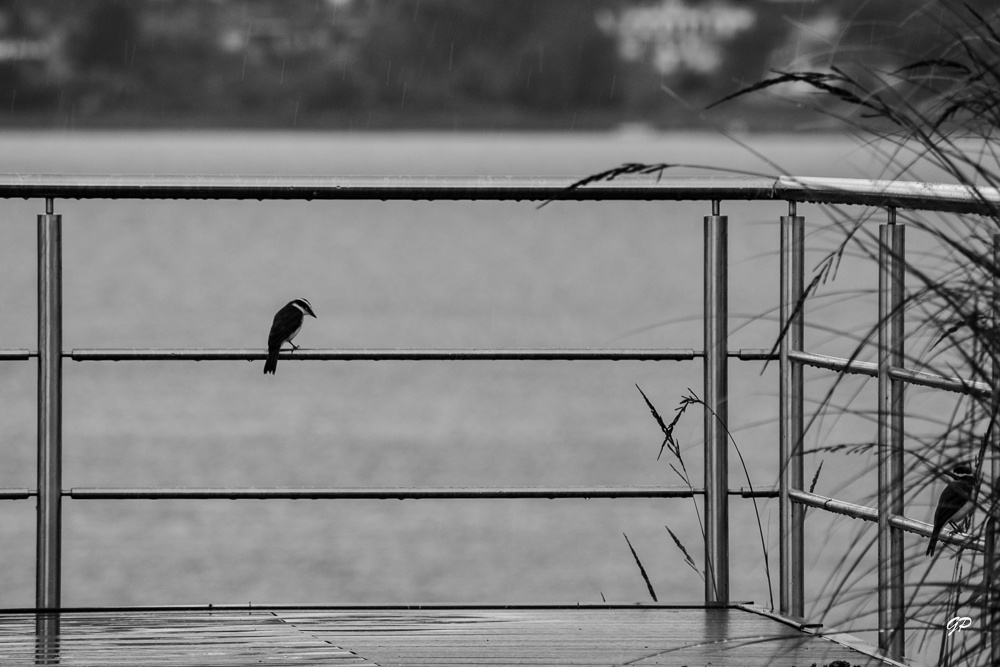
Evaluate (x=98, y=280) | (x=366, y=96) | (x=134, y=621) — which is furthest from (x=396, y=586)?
(x=366, y=96)

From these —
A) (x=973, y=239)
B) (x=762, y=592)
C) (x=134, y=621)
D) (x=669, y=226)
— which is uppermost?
(x=669, y=226)

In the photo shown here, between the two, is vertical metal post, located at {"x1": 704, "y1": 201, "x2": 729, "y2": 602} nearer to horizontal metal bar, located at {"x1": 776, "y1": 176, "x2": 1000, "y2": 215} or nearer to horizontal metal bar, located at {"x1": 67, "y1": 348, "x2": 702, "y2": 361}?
horizontal metal bar, located at {"x1": 67, "y1": 348, "x2": 702, "y2": 361}

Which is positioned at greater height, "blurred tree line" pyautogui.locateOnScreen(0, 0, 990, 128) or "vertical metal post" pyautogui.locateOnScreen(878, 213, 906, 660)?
"blurred tree line" pyautogui.locateOnScreen(0, 0, 990, 128)

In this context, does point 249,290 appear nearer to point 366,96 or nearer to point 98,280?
point 98,280

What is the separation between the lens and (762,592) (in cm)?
1509

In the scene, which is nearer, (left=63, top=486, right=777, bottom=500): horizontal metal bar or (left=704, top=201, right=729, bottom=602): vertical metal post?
(left=63, top=486, right=777, bottom=500): horizontal metal bar

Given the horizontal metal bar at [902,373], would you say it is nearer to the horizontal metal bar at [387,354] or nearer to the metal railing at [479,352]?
the metal railing at [479,352]

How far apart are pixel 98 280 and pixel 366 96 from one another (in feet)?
86.2

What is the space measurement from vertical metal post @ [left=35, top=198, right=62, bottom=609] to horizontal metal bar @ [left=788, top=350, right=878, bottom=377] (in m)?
1.32

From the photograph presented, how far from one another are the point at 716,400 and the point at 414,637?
73cm

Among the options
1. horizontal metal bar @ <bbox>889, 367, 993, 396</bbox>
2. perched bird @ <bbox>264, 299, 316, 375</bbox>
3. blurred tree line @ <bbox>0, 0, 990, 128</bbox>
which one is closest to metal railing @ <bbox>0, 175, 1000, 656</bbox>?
horizontal metal bar @ <bbox>889, 367, 993, 396</bbox>

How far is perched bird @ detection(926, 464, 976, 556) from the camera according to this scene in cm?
162

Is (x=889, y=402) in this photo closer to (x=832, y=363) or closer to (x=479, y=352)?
(x=832, y=363)

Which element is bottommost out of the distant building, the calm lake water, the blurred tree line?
the calm lake water
